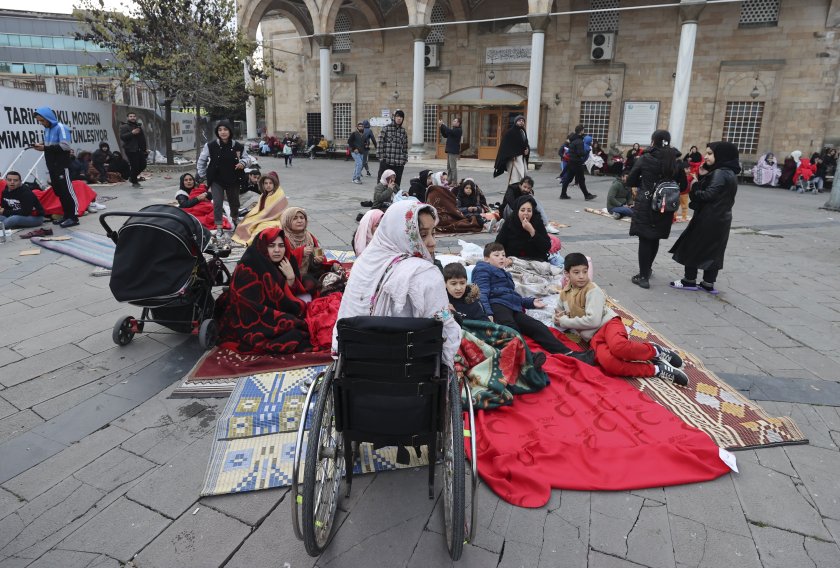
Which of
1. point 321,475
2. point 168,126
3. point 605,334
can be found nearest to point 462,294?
point 605,334

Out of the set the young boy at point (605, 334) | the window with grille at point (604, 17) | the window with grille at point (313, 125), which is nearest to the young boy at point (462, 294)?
the young boy at point (605, 334)

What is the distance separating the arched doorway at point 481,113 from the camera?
20188mm

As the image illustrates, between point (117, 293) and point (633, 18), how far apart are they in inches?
805

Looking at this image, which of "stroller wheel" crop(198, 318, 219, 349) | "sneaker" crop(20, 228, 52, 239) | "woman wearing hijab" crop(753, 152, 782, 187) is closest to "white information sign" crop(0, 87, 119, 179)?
"sneaker" crop(20, 228, 52, 239)

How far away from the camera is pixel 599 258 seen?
7.44 metres

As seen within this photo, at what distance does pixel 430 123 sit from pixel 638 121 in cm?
841

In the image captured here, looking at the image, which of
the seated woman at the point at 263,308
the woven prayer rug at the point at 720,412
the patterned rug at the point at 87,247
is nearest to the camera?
the woven prayer rug at the point at 720,412

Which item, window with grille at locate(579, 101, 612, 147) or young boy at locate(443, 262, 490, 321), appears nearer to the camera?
young boy at locate(443, 262, 490, 321)

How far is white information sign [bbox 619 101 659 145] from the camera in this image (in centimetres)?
1936

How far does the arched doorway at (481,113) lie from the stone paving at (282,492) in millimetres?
16486

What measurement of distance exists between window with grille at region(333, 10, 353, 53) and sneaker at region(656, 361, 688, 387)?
24035 mm

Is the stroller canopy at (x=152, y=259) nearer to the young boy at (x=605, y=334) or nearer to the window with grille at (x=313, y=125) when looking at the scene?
the young boy at (x=605, y=334)

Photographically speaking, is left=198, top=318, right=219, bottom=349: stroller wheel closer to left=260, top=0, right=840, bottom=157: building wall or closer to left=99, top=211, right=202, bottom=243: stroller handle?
left=99, top=211, right=202, bottom=243: stroller handle

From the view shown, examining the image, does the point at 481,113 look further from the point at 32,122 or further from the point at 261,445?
the point at 261,445
